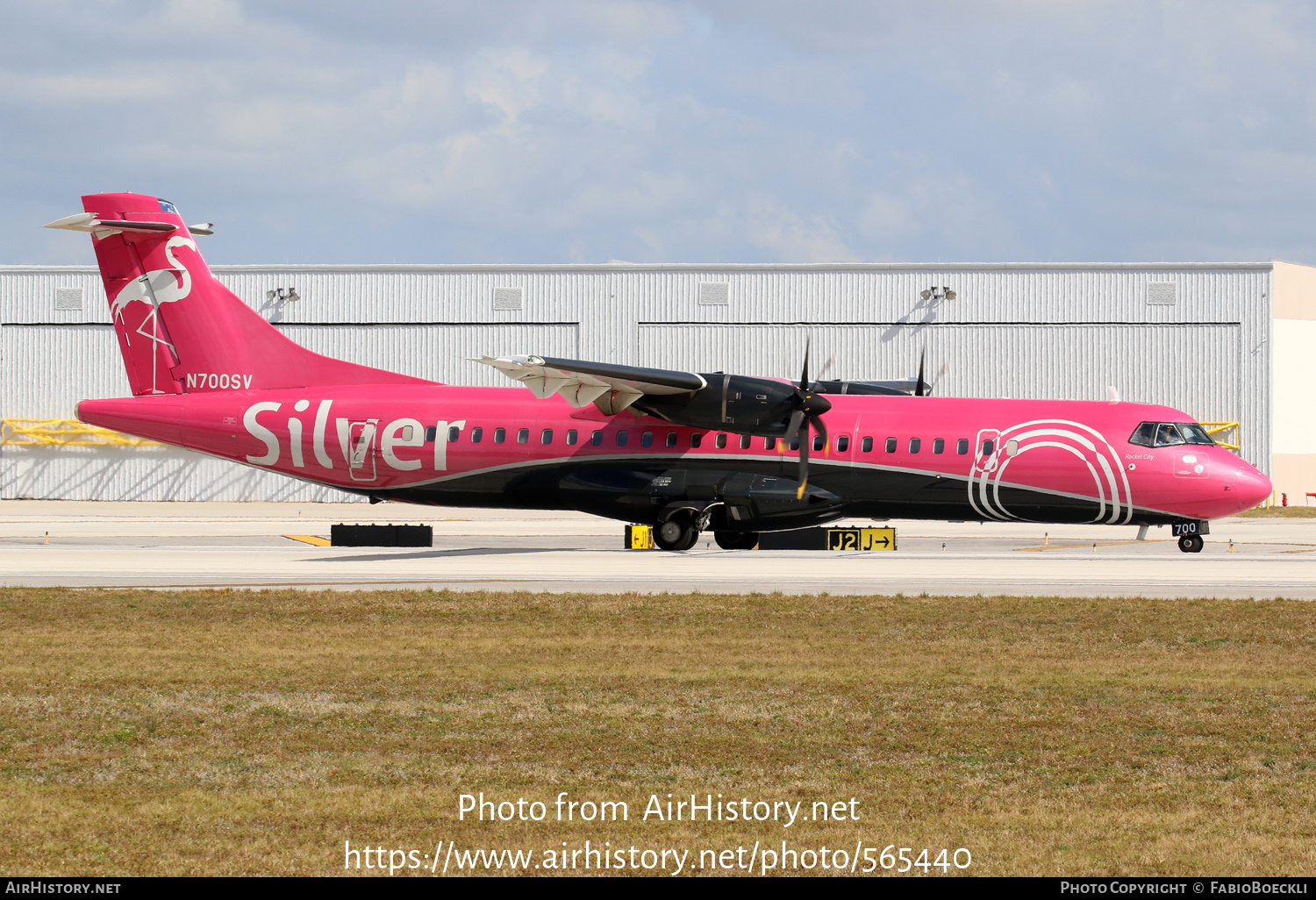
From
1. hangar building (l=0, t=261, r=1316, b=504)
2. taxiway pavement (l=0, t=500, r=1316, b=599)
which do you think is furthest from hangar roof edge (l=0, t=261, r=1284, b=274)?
taxiway pavement (l=0, t=500, r=1316, b=599)

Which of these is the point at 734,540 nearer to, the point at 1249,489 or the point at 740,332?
the point at 1249,489

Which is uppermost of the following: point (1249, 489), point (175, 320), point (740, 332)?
point (740, 332)

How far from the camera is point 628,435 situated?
96.8ft

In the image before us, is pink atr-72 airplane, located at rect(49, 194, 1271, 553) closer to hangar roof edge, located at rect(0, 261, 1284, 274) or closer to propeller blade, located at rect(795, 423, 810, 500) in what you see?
propeller blade, located at rect(795, 423, 810, 500)

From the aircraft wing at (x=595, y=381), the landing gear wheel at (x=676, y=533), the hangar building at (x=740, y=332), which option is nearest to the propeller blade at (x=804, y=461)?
the aircraft wing at (x=595, y=381)

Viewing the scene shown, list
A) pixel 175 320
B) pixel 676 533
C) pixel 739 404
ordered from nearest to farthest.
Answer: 1. pixel 739 404
2. pixel 676 533
3. pixel 175 320

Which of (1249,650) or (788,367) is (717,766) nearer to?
(1249,650)

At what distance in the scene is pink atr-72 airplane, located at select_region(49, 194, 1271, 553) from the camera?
2731cm

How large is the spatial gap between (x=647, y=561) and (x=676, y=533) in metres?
2.34

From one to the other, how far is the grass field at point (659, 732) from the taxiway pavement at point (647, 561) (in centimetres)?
414

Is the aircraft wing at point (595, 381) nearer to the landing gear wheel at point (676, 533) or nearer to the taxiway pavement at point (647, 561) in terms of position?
the landing gear wheel at point (676, 533)

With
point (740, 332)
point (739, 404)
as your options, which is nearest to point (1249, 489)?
point (739, 404)

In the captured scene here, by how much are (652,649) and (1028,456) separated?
14846mm

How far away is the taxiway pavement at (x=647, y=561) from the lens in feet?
73.3
